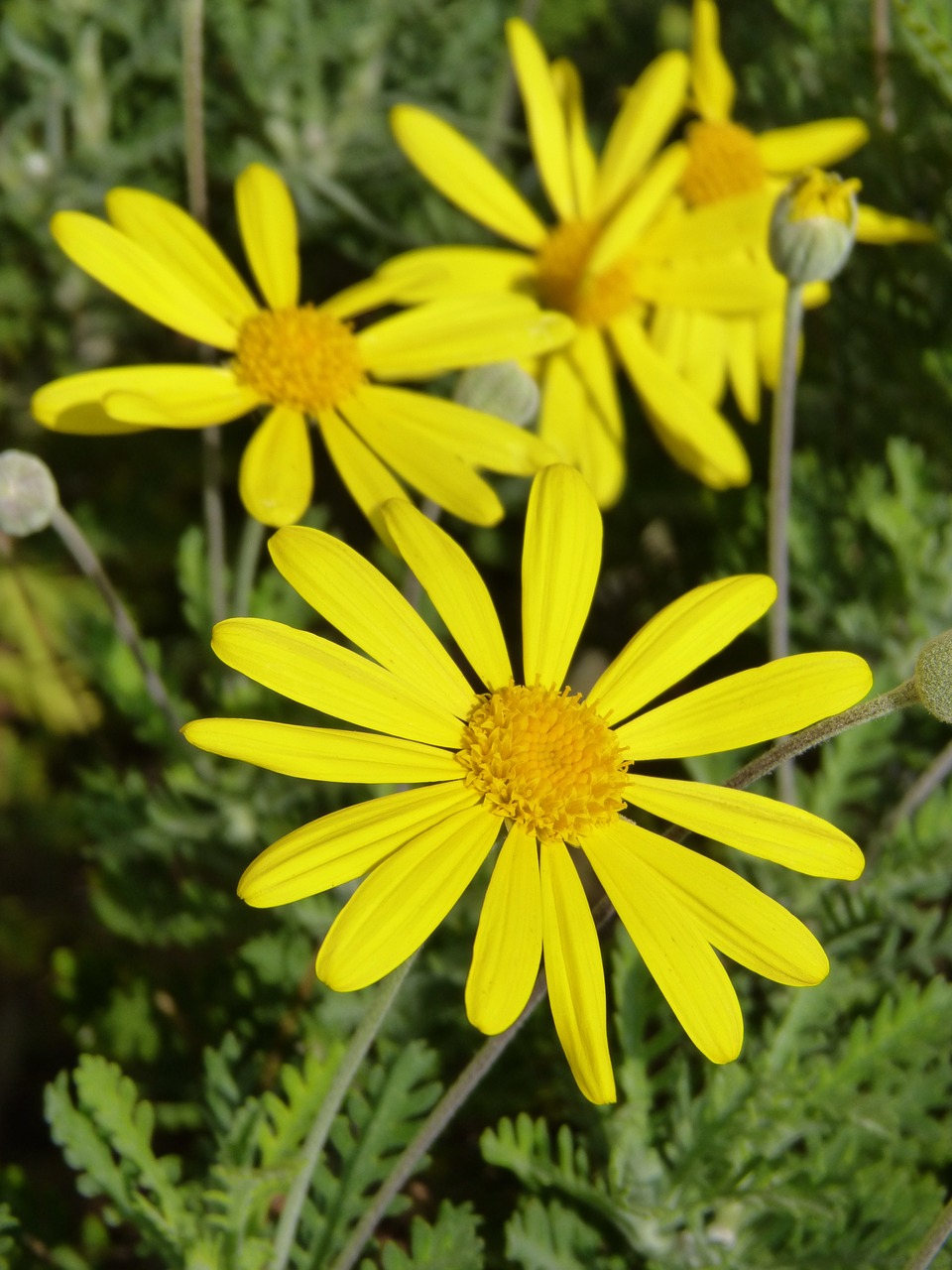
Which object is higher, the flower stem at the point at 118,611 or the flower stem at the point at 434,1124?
the flower stem at the point at 118,611

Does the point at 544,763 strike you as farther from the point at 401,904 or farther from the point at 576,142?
the point at 576,142

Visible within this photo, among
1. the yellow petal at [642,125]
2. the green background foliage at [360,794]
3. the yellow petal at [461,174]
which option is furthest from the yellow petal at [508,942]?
the yellow petal at [642,125]

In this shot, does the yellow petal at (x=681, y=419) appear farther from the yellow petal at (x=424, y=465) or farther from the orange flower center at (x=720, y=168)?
the yellow petal at (x=424, y=465)

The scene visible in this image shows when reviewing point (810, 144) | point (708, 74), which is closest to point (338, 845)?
point (810, 144)

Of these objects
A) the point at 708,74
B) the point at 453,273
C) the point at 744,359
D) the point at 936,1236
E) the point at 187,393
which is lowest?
the point at 936,1236

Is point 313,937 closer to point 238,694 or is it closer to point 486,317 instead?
point 238,694

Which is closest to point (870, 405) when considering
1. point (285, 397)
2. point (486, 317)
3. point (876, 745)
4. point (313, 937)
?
point (876, 745)
